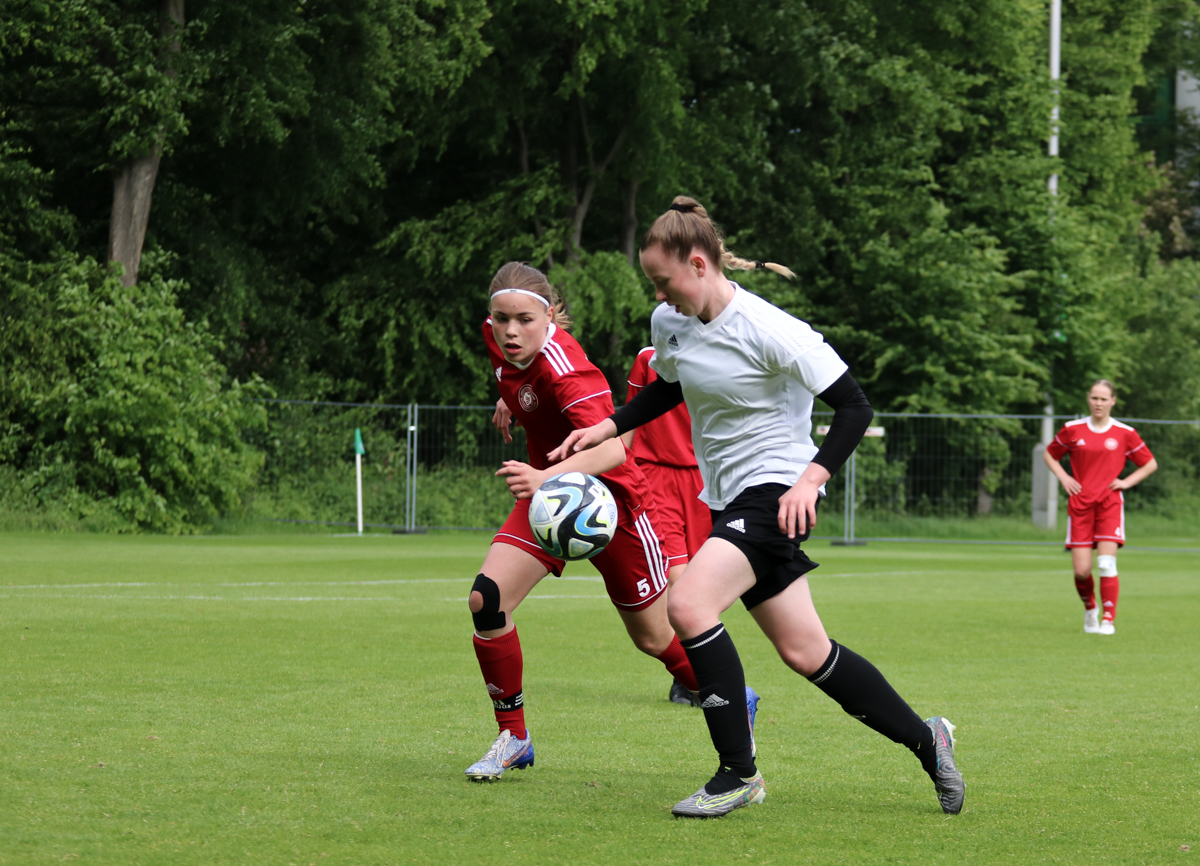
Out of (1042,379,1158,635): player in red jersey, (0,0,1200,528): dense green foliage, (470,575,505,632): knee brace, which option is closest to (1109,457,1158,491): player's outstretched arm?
(1042,379,1158,635): player in red jersey

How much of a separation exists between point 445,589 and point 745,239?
1944 cm

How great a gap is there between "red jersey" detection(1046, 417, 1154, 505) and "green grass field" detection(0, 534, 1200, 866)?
3.81ft

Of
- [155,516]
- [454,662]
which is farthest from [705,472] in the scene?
[155,516]

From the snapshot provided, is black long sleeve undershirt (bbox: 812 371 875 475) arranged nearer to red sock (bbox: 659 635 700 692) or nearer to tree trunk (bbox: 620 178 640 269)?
red sock (bbox: 659 635 700 692)

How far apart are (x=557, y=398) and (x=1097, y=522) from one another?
7879 millimetres

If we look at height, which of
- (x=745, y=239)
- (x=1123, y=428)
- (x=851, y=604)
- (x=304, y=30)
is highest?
(x=304, y=30)

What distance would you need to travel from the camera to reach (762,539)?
4.50 meters

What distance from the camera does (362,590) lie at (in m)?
13.1

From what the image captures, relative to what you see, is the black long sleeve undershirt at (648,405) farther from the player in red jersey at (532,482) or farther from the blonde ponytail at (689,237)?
the blonde ponytail at (689,237)

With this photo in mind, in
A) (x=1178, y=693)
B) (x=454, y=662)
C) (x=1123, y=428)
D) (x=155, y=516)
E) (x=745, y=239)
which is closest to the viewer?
(x=1178, y=693)

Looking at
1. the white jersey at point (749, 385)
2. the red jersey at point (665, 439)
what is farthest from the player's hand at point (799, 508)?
the red jersey at point (665, 439)

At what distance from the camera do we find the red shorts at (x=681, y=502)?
26.3 feet

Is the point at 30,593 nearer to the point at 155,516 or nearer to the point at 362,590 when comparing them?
the point at 362,590

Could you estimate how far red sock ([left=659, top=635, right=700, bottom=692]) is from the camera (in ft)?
Answer: 20.5
